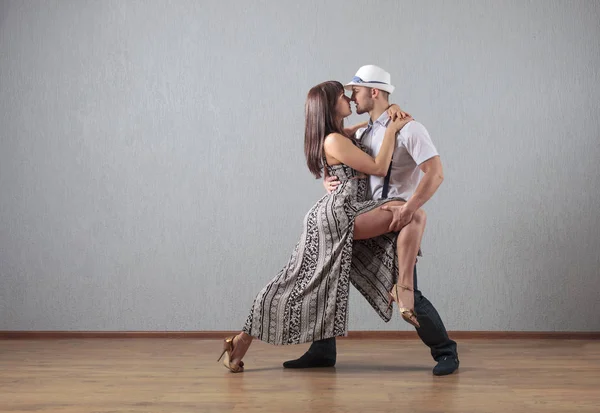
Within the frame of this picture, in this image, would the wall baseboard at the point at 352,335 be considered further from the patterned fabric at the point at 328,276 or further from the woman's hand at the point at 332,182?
the woman's hand at the point at 332,182

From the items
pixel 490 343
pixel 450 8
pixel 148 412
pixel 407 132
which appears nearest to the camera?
pixel 148 412

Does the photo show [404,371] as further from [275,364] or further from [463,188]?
[463,188]

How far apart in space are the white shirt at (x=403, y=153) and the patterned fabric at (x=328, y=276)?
10 centimetres

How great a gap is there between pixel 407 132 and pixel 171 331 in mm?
2080

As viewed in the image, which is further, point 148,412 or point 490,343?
point 490,343

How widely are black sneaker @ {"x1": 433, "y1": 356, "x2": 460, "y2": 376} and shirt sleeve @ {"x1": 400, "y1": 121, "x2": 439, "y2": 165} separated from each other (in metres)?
0.82

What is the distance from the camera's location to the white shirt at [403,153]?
3.33 meters

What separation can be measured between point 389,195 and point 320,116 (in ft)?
1.45

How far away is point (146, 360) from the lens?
3805mm

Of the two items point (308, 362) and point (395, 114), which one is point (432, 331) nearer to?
point (308, 362)

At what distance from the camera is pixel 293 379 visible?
3.24 metres

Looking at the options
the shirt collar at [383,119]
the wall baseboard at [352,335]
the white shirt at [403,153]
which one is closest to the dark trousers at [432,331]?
the white shirt at [403,153]

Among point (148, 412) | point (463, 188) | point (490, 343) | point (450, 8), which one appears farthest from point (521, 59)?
point (148, 412)

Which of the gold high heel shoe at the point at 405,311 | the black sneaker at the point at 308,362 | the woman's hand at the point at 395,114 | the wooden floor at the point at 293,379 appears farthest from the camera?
the black sneaker at the point at 308,362
